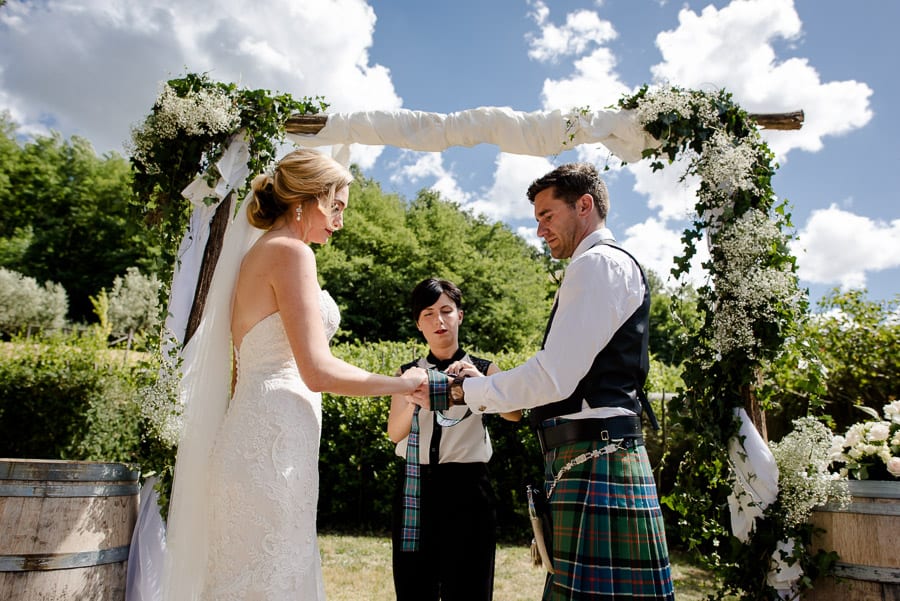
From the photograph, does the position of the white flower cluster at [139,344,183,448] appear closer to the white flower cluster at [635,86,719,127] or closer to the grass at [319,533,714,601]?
the grass at [319,533,714,601]

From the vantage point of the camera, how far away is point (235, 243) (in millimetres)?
2543

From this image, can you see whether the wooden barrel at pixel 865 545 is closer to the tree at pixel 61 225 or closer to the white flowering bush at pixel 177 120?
the white flowering bush at pixel 177 120

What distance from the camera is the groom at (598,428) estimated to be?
6.55ft

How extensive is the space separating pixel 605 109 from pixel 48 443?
740 cm

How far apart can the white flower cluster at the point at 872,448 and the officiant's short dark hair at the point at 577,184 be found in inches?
79.1

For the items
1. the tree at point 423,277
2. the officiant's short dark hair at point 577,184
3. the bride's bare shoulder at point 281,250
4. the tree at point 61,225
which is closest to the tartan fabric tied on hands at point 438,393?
the bride's bare shoulder at point 281,250

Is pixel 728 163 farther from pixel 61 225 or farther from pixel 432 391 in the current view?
pixel 61 225

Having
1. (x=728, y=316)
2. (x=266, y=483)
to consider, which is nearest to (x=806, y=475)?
(x=728, y=316)

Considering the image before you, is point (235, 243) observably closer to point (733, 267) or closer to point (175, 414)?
point (175, 414)

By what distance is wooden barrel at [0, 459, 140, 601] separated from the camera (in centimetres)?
226

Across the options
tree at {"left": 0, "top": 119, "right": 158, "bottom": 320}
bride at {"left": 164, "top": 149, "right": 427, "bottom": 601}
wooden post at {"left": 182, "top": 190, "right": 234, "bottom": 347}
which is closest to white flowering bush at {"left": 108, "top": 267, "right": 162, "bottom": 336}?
tree at {"left": 0, "top": 119, "right": 158, "bottom": 320}

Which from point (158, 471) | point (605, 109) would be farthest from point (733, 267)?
point (158, 471)

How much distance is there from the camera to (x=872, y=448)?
309 cm

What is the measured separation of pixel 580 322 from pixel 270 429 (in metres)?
1.17
